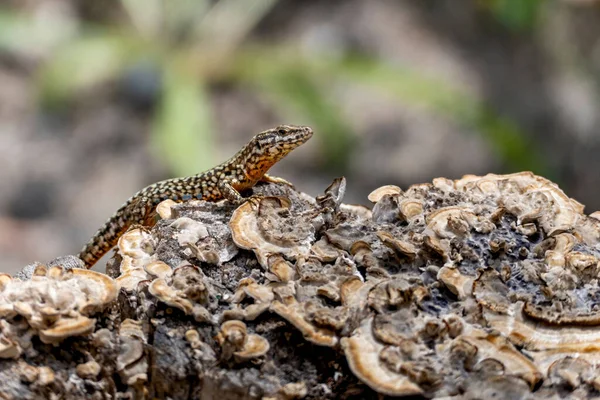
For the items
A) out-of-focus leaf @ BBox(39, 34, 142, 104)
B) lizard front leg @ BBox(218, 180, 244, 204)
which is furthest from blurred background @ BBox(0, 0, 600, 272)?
lizard front leg @ BBox(218, 180, 244, 204)

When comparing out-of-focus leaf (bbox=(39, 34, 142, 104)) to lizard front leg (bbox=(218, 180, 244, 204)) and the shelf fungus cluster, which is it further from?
the shelf fungus cluster

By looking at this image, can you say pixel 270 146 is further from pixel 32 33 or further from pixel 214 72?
pixel 32 33

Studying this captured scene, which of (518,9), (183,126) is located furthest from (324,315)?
(518,9)

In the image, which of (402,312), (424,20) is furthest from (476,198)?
(424,20)

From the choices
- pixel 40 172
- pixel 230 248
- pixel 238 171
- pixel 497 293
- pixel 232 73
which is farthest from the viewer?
pixel 232 73

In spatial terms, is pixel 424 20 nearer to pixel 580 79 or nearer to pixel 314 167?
pixel 580 79
